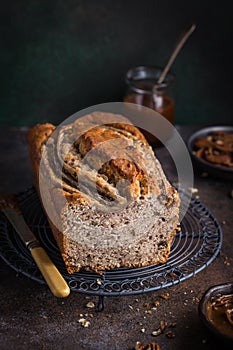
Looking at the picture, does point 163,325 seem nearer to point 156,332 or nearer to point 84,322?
point 156,332

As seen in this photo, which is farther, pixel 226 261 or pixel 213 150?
pixel 213 150

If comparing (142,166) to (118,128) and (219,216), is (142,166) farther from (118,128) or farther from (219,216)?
(219,216)

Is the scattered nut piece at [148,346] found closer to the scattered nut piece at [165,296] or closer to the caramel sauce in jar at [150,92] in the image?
the scattered nut piece at [165,296]

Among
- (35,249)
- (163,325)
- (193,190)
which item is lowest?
(193,190)

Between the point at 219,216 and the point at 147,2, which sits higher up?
the point at 147,2

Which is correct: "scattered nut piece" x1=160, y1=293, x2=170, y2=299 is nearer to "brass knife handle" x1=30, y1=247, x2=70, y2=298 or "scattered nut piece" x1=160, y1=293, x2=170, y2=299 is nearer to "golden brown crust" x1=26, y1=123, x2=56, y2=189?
"brass knife handle" x1=30, y1=247, x2=70, y2=298

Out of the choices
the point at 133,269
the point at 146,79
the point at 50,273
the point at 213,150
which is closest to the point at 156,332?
the point at 133,269

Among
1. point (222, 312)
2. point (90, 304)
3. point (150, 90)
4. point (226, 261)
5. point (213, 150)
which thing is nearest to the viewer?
point (222, 312)

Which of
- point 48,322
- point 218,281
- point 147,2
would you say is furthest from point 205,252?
point 147,2

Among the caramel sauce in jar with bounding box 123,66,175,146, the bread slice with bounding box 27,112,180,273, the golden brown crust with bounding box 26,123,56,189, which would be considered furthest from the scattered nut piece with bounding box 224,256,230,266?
the caramel sauce in jar with bounding box 123,66,175,146
